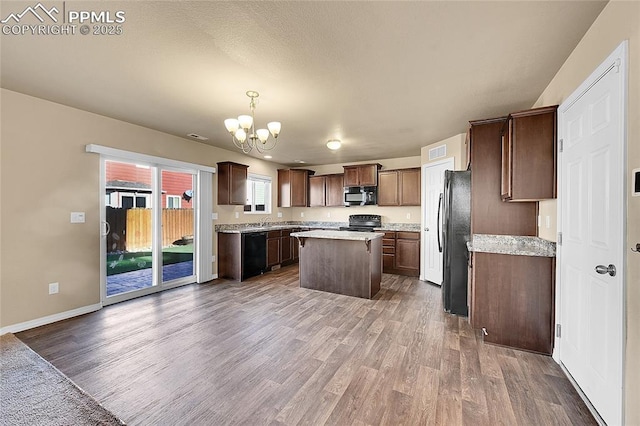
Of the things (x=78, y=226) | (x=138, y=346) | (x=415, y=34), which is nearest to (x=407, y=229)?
(x=415, y=34)

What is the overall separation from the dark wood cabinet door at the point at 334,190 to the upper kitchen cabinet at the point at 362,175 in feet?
0.93

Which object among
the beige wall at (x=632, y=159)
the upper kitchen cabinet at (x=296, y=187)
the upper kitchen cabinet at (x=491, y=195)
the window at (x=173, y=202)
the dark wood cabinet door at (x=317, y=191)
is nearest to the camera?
the beige wall at (x=632, y=159)

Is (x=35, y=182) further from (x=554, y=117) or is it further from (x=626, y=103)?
(x=554, y=117)

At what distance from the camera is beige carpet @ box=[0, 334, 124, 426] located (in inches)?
46.4

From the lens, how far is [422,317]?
328cm

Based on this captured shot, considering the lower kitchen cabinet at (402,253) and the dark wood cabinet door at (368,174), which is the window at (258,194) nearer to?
the dark wood cabinet door at (368,174)

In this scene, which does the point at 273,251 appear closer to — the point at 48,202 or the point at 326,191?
the point at 326,191

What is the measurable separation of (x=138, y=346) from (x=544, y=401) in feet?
11.2

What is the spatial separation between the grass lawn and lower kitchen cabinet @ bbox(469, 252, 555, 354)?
15.0 feet

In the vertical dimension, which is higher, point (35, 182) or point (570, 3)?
point (570, 3)

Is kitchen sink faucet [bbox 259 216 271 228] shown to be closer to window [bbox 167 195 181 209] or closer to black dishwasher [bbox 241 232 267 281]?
black dishwasher [bbox 241 232 267 281]

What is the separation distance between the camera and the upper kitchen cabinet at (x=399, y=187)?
548cm

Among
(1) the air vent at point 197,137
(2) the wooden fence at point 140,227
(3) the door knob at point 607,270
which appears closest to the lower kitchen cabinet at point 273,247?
(2) the wooden fence at point 140,227

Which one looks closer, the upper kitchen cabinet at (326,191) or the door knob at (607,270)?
the door knob at (607,270)
